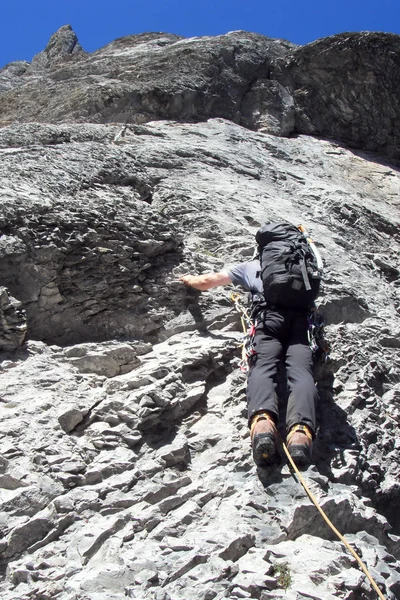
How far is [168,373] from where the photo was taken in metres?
6.35

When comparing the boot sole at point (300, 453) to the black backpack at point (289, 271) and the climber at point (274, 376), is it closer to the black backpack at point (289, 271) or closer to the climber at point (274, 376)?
the climber at point (274, 376)

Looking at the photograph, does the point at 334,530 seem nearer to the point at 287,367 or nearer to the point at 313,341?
the point at 287,367

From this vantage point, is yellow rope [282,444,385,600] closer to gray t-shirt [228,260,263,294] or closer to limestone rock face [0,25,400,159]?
gray t-shirt [228,260,263,294]

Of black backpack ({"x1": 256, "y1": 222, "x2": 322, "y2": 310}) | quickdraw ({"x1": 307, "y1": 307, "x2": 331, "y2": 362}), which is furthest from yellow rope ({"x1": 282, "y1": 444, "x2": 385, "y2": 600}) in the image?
black backpack ({"x1": 256, "y1": 222, "x2": 322, "y2": 310})

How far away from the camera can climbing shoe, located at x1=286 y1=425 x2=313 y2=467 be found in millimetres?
5137

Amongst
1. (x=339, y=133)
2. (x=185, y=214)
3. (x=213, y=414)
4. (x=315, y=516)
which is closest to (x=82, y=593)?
(x=315, y=516)

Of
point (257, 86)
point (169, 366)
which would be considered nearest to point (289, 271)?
point (169, 366)

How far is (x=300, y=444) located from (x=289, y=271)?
6.08ft

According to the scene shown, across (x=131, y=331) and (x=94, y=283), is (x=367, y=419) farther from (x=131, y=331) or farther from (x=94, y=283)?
(x=94, y=283)

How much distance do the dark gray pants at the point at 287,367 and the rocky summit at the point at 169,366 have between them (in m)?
0.46

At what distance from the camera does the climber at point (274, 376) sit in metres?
5.20

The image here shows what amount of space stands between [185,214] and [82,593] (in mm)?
6006

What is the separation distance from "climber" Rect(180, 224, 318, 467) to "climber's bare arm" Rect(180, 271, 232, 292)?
205mm

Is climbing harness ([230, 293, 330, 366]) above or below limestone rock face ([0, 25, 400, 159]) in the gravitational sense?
below
